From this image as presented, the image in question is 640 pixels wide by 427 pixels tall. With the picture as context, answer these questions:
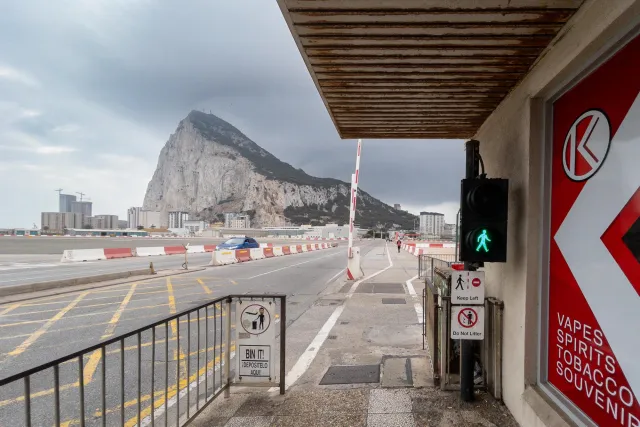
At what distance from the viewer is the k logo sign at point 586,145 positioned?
3002mm

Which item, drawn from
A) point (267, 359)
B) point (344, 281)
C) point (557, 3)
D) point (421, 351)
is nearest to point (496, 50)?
point (557, 3)

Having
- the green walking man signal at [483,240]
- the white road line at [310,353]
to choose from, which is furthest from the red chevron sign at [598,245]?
the white road line at [310,353]

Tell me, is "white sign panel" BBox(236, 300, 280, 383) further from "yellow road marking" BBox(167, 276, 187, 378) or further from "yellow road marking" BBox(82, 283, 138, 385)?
"yellow road marking" BBox(82, 283, 138, 385)

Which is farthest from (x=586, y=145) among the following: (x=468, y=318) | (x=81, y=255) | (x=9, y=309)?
(x=81, y=255)

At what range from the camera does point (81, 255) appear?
25234 millimetres

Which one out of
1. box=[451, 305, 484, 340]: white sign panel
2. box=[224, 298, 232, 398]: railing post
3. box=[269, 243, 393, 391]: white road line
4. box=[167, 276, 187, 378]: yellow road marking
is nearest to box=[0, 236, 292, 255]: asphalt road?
box=[167, 276, 187, 378]: yellow road marking

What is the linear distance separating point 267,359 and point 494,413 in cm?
248

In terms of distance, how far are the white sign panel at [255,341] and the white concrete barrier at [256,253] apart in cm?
2329

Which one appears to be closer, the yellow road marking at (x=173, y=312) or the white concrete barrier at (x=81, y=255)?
the yellow road marking at (x=173, y=312)

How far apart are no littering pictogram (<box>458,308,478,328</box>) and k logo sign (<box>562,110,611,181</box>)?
1827 millimetres

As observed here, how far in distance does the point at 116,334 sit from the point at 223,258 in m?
16.3

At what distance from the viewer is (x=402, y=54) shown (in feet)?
13.2

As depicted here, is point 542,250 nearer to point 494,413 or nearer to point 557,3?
point 494,413

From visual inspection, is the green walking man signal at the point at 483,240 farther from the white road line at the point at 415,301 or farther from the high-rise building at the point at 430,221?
the high-rise building at the point at 430,221
